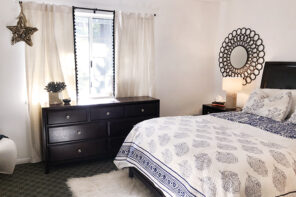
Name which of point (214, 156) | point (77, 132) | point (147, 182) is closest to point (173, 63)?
point (77, 132)

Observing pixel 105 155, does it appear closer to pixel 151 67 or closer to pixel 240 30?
pixel 151 67

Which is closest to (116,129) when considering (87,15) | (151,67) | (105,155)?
(105,155)

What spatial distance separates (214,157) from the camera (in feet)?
6.30

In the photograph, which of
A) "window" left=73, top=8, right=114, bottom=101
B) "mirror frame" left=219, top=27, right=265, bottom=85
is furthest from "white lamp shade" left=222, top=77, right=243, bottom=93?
"window" left=73, top=8, right=114, bottom=101

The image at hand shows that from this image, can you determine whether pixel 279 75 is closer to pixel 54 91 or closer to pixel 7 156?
pixel 54 91

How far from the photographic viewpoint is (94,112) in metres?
3.44

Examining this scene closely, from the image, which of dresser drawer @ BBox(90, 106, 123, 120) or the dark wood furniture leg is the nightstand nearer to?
dresser drawer @ BBox(90, 106, 123, 120)

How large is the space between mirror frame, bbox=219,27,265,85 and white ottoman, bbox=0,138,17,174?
3.55 meters

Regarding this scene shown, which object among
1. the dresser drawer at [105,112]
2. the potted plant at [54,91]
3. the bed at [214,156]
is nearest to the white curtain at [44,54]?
the potted plant at [54,91]

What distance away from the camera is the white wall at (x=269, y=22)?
11.3ft

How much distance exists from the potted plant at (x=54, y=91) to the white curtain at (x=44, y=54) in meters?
0.23

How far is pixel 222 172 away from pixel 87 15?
3049mm

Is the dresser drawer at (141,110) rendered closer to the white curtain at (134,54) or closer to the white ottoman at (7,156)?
the white curtain at (134,54)

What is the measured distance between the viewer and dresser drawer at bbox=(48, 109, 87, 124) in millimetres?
3201
